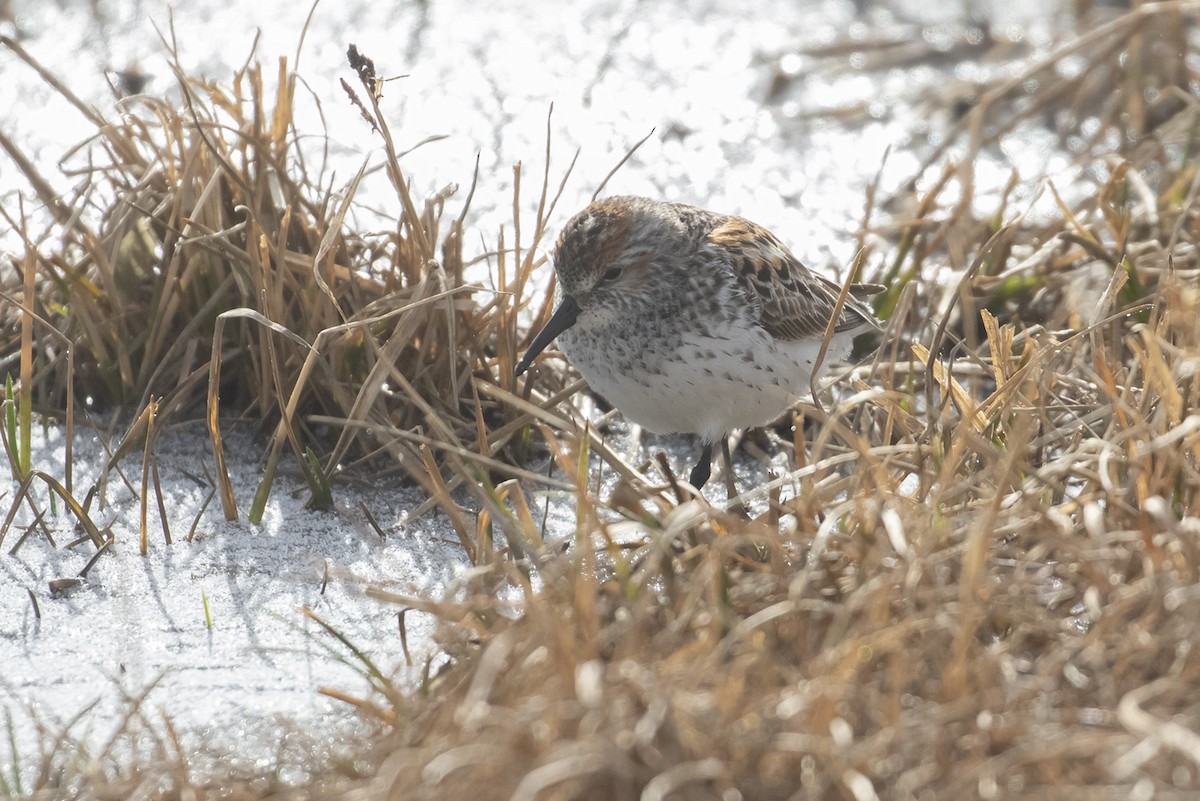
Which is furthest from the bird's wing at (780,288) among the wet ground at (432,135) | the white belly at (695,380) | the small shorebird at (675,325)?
the wet ground at (432,135)

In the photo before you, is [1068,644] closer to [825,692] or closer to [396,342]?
[825,692]

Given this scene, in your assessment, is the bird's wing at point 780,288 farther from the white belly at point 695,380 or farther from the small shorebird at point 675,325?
the white belly at point 695,380

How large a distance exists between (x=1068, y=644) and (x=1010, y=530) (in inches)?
18.1

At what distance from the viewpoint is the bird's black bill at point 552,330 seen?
4016 millimetres

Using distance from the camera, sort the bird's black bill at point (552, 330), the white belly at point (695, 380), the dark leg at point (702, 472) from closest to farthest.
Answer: the white belly at point (695, 380)
the bird's black bill at point (552, 330)
the dark leg at point (702, 472)

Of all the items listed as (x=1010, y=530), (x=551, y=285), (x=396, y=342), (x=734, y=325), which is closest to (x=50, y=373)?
(x=396, y=342)

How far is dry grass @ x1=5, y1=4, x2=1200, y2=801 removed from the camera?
7.74ft

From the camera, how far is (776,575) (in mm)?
2945

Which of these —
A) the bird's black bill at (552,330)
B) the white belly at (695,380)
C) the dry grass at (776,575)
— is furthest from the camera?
the bird's black bill at (552,330)

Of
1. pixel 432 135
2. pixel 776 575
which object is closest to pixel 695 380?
pixel 776 575

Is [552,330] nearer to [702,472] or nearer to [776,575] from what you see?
[702,472]

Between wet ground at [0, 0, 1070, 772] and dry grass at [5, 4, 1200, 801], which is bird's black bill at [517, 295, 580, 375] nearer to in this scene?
dry grass at [5, 4, 1200, 801]

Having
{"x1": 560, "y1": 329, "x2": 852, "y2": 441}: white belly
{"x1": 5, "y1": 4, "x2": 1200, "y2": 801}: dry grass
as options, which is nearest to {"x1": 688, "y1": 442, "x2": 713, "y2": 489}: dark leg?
{"x1": 560, "y1": 329, "x2": 852, "y2": 441}: white belly

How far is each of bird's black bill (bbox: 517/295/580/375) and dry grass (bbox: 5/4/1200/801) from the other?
0.18m
